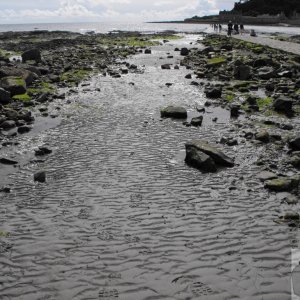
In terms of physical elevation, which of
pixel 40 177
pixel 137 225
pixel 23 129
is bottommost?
pixel 137 225

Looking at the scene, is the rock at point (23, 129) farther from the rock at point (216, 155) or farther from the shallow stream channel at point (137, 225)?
the rock at point (216, 155)

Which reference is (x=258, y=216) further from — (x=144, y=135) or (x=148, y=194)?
(x=144, y=135)

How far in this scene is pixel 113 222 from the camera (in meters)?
12.8

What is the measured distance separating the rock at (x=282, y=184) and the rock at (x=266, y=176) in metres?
0.44

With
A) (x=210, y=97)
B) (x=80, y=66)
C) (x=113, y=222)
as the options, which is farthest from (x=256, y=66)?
(x=113, y=222)

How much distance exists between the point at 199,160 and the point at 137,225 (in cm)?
559

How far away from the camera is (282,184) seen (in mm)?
14875

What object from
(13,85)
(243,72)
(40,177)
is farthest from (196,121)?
(243,72)

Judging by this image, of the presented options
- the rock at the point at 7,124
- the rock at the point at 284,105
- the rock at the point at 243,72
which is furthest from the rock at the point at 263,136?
the rock at the point at 243,72

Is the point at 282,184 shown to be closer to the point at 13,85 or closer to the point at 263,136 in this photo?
the point at 263,136

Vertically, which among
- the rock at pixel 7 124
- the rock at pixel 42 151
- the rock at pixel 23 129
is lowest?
the rock at pixel 42 151

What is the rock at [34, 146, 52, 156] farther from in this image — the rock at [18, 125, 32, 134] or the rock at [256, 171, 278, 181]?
the rock at [256, 171, 278, 181]

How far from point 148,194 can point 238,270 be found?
5451mm

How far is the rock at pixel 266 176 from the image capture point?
15.7 meters
